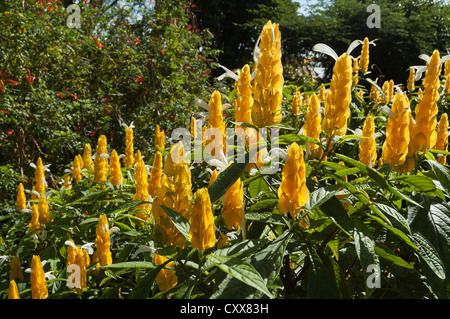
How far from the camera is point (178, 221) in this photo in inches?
38.9

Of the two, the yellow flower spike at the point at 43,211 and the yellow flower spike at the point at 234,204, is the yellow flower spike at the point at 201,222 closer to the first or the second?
the yellow flower spike at the point at 234,204

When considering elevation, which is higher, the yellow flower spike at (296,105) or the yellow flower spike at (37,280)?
the yellow flower spike at (296,105)

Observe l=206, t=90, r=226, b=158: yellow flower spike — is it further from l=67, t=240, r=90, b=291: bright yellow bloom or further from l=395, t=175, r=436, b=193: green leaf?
l=67, t=240, r=90, b=291: bright yellow bloom

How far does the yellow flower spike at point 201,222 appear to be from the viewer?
3.07 feet

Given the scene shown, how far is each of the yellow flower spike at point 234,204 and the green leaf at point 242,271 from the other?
0.87 ft

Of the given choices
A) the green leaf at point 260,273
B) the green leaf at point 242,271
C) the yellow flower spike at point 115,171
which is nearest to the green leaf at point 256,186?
the green leaf at point 260,273

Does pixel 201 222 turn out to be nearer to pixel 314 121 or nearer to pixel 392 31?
Result: pixel 314 121

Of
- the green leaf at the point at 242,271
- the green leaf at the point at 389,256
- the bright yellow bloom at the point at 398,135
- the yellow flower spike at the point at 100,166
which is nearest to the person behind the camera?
the green leaf at the point at 242,271

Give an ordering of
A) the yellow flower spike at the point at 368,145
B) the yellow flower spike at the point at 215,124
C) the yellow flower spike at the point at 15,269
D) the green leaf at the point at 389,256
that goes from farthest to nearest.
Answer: the yellow flower spike at the point at 15,269
the yellow flower spike at the point at 368,145
the yellow flower spike at the point at 215,124
the green leaf at the point at 389,256

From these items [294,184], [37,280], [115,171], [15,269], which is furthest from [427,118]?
[15,269]
